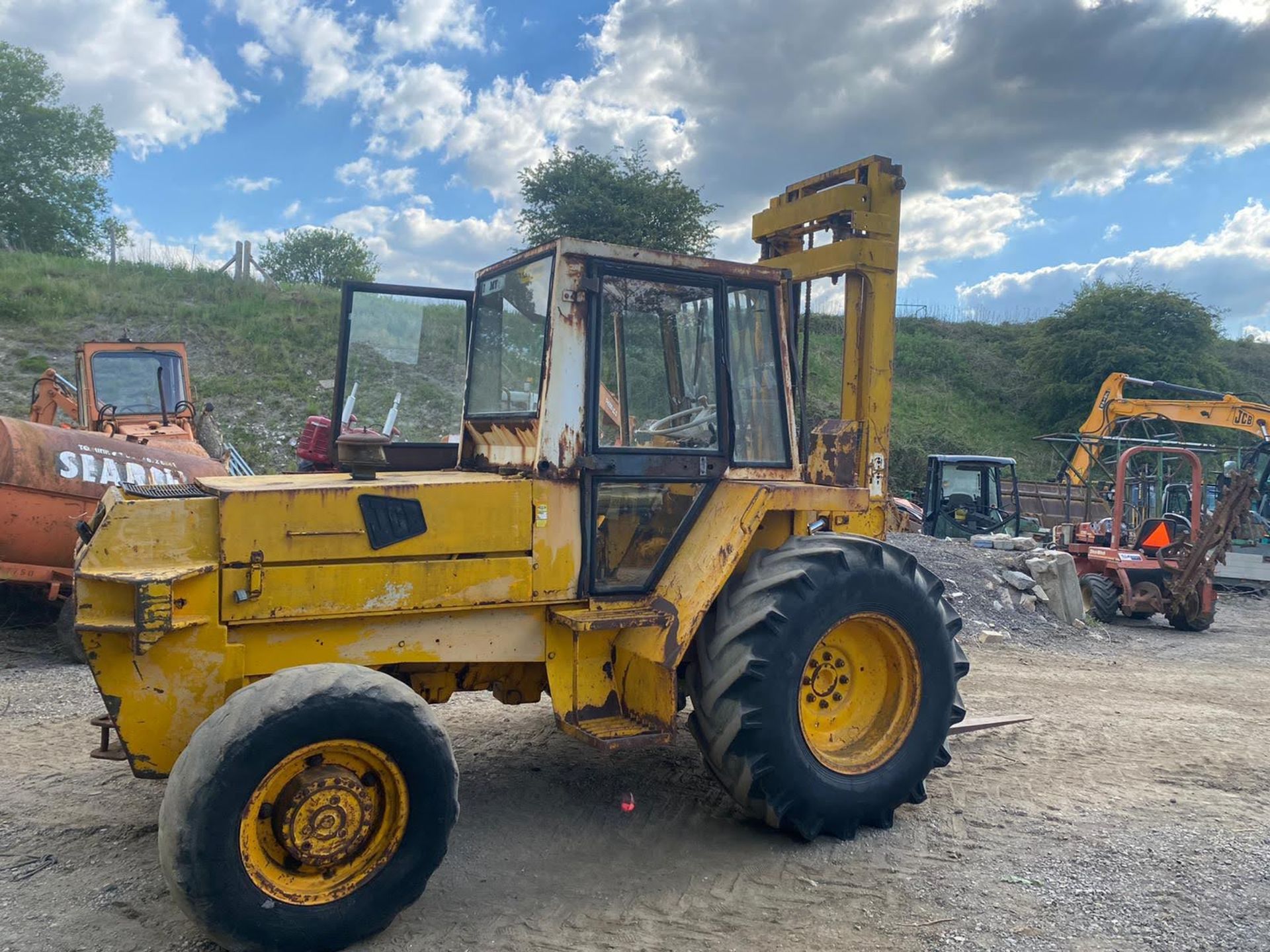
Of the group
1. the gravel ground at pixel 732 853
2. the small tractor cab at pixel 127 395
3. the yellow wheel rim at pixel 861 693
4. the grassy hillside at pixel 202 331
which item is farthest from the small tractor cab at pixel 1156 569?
the grassy hillside at pixel 202 331

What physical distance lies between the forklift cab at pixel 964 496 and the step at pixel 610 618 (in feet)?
48.3

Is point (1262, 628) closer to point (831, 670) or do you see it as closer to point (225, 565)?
point (831, 670)

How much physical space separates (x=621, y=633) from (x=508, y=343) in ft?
4.94

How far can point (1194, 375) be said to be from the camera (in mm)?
Result: 29781

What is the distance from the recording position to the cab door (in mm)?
4172

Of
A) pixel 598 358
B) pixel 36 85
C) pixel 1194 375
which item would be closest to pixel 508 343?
pixel 598 358

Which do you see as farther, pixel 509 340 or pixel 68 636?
pixel 68 636

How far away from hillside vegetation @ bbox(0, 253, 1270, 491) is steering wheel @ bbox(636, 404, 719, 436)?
47.0 ft

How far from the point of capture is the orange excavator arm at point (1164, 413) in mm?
15516

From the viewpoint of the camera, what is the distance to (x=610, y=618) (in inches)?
161

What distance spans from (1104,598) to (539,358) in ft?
34.4

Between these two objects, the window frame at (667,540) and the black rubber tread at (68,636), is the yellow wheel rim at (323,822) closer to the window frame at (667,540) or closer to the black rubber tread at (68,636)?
the window frame at (667,540)

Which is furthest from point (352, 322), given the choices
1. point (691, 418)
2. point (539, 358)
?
point (691, 418)

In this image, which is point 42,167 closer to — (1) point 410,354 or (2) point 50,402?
(2) point 50,402
